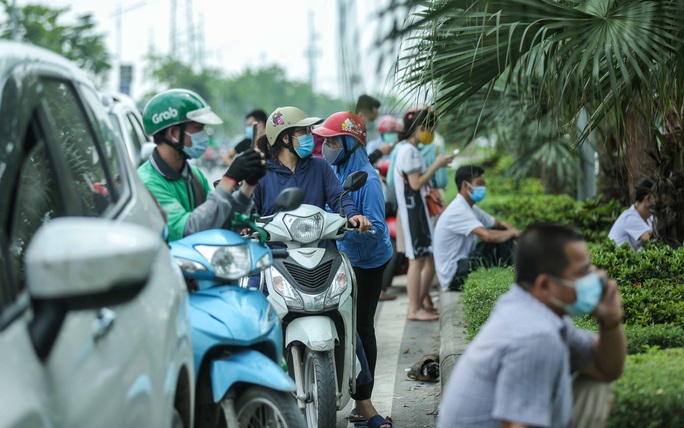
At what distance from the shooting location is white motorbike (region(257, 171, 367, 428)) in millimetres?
5785

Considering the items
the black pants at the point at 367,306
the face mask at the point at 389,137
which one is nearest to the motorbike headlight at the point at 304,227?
the black pants at the point at 367,306

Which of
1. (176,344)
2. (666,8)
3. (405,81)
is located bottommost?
(176,344)

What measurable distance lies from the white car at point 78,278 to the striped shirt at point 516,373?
35.7 inches

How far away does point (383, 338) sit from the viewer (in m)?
9.38

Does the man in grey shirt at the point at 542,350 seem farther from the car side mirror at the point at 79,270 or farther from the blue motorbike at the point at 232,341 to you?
the car side mirror at the point at 79,270

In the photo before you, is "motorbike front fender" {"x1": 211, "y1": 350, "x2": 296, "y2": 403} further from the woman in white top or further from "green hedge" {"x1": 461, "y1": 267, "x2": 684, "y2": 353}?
the woman in white top

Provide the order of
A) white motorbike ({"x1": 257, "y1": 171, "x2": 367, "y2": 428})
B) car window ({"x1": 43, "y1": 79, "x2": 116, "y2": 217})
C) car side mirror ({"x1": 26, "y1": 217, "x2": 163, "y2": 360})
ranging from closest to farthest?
car side mirror ({"x1": 26, "y1": 217, "x2": 163, "y2": 360})
car window ({"x1": 43, "y1": 79, "x2": 116, "y2": 217})
white motorbike ({"x1": 257, "y1": 171, "x2": 367, "y2": 428})

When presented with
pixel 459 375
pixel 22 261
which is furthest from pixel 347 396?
pixel 459 375

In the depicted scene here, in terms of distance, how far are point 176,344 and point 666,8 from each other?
364 centimetres

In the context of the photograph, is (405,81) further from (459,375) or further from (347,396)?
(459,375)

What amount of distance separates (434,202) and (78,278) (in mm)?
8423

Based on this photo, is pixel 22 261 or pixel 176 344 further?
pixel 22 261

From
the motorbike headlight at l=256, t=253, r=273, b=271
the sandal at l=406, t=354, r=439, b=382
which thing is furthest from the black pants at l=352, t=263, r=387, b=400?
the motorbike headlight at l=256, t=253, r=273, b=271

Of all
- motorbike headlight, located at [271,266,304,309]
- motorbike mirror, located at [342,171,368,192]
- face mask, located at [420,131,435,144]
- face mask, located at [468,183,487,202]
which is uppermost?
motorbike mirror, located at [342,171,368,192]
